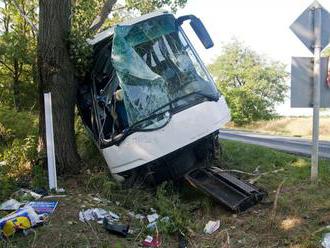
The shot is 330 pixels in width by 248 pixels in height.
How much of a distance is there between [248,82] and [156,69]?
60.5 m

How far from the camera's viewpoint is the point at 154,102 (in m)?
6.47

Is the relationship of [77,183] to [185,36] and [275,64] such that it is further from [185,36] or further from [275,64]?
[275,64]

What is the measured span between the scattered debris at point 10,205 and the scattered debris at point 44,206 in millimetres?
161

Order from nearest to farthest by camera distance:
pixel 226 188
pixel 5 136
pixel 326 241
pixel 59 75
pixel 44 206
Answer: pixel 326 241
pixel 44 206
pixel 226 188
pixel 59 75
pixel 5 136

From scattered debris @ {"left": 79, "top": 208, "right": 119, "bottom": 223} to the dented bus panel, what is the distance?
1.17m

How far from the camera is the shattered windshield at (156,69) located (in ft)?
21.3

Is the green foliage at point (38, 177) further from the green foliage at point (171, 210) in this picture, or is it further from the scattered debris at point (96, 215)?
the green foliage at point (171, 210)

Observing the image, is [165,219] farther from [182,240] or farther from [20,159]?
[20,159]

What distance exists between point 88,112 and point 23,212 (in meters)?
3.00

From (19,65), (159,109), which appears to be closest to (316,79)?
(159,109)

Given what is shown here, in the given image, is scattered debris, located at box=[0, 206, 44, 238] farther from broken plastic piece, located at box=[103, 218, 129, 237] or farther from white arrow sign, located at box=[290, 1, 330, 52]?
white arrow sign, located at box=[290, 1, 330, 52]

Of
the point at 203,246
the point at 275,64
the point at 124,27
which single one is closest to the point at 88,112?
the point at 124,27

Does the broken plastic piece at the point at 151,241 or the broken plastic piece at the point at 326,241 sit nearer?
the broken plastic piece at the point at 326,241

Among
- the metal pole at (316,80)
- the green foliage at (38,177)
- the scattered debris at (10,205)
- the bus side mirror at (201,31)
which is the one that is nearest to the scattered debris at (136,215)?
the scattered debris at (10,205)
